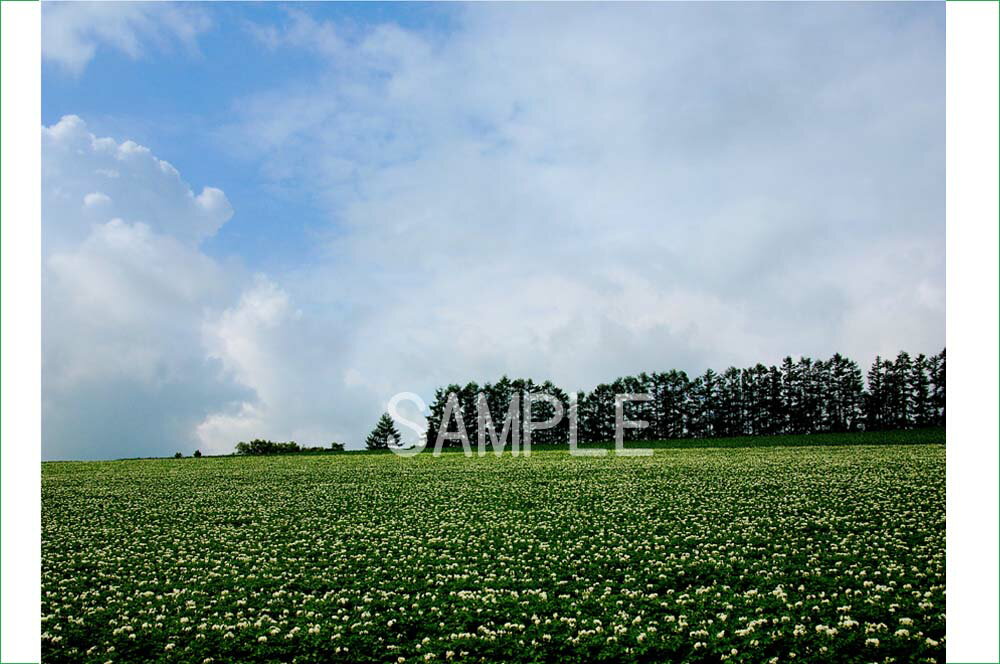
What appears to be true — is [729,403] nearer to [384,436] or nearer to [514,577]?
[384,436]

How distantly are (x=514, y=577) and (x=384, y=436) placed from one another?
120618mm

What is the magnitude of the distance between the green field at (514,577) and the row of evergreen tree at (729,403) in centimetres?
A: 8941

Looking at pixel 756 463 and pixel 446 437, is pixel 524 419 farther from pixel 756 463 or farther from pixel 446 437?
pixel 756 463

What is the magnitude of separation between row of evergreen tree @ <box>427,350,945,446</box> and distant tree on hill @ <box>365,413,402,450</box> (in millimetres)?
12369

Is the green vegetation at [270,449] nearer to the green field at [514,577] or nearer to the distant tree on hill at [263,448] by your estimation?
the distant tree on hill at [263,448]

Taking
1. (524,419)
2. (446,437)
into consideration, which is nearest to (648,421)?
(524,419)

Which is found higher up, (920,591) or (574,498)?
(920,591)

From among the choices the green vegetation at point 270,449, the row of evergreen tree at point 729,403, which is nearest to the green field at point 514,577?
the green vegetation at point 270,449

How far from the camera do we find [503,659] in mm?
9883

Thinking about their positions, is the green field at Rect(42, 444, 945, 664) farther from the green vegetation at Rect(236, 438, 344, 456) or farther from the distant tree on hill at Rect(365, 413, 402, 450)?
the distant tree on hill at Rect(365, 413, 402, 450)

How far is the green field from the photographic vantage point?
34.2 feet

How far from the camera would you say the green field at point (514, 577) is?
10422mm

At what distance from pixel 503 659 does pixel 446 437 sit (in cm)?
9560

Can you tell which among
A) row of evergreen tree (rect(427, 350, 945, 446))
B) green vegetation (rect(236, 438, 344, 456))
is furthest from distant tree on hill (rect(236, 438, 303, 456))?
row of evergreen tree (rect(427, 350, 945, 446))
